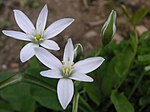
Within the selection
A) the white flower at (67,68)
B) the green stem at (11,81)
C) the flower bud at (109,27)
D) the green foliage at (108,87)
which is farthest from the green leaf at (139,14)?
the green stem at (11,81)

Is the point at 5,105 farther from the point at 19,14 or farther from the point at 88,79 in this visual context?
the point at 88,79

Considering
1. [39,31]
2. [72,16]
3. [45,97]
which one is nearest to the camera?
[39,31]

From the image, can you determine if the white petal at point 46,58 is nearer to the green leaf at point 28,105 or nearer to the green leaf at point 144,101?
the green leaf at point 28,105

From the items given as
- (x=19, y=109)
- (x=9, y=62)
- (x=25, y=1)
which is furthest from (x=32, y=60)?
(x=25, y=1)

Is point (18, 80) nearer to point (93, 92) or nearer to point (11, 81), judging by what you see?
point (11, 81)

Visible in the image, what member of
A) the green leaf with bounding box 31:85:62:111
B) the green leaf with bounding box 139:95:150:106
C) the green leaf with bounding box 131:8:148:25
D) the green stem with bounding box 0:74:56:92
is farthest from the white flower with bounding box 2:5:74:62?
the green leaf with bounding box 139:95:150:106

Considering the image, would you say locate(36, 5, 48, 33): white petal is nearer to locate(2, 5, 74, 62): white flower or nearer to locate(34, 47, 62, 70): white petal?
locate(2, 5, 74, 62): white flower

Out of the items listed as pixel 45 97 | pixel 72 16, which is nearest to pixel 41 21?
pixel 45 97
